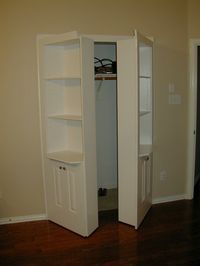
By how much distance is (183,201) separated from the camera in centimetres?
367

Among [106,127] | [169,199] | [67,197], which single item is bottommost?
[169,199]

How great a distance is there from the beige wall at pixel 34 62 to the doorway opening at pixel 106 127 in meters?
0.70

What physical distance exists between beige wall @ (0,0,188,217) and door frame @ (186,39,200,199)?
84 millimetres

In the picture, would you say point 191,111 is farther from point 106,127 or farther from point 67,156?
point 67,156

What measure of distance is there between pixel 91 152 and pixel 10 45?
151 centimetres

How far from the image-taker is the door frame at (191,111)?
342 centimetres

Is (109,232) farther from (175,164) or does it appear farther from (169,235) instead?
(175,164)

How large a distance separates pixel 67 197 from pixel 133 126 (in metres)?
1.09

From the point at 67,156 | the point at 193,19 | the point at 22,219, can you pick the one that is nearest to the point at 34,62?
the point at 67,156

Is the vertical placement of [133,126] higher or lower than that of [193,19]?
lower

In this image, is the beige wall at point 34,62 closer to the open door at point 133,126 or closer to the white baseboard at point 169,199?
the open door at point 133,126

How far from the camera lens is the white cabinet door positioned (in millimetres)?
2787

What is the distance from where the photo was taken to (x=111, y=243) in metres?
2.75

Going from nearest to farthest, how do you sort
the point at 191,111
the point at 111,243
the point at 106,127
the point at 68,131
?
the point at 111,243 < the point at 68,131 < the point at 191,111 < the point at 106,127
